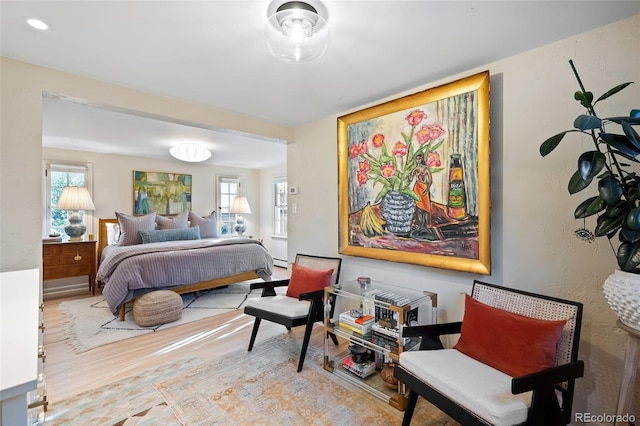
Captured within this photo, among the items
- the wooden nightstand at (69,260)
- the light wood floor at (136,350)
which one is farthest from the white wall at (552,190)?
the wooden nightstand at (69,260)

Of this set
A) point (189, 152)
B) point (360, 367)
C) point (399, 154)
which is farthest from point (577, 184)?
point (189, 152)

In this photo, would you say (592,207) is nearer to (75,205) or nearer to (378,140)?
(378,140)

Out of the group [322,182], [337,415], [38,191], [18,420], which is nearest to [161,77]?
[38,191]

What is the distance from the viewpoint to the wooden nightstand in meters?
4.07

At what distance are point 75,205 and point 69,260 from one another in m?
0.80

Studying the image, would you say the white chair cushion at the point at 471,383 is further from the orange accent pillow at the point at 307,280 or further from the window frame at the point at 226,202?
the window frame at the point at 226,202

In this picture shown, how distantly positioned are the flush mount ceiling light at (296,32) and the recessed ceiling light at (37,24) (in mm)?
1221

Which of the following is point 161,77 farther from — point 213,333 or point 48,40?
point 213,333

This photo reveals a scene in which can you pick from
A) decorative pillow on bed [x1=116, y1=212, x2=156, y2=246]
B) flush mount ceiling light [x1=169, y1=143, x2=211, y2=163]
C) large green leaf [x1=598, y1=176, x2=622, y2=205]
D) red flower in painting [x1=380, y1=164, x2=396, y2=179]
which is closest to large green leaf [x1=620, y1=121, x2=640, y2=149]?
large green leaf [x1=598, y1=176, x2=622, y2=205]

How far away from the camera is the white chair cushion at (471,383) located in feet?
4.09

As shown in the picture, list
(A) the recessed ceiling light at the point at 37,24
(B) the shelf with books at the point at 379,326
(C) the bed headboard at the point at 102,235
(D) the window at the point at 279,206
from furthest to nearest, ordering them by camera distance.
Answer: (D) the window at the point at 279,206
(C) the bed headboard at the point at 102,235
(B) the shelf with books at the point at 379,326
(A) the recessed ceiling light at the point at 37,24

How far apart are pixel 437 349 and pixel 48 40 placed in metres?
2.96

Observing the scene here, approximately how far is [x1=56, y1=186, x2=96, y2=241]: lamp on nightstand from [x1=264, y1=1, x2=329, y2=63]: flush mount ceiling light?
14.5 ft

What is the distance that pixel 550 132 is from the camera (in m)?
1.79
